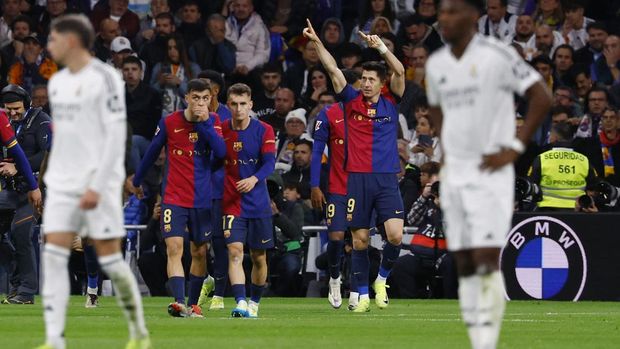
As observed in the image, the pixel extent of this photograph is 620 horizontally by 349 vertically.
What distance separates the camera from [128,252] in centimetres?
2227

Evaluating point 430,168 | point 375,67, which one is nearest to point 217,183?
point 375,67

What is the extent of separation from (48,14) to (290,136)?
229 inches

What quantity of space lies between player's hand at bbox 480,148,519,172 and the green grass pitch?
9.79 ft

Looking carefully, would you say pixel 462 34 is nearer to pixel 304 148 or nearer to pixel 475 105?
pixel 475 105

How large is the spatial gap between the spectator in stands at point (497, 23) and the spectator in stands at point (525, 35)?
0.19 m

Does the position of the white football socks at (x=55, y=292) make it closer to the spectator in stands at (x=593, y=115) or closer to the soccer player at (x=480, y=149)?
the soccer player at (x=480, y=149)

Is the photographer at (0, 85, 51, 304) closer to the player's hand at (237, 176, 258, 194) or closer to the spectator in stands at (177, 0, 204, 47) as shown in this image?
the player's hand at (237, 176, 258, 194)

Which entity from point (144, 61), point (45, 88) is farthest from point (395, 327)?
point (144, 61)

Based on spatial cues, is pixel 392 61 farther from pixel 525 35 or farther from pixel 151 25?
pixel 151 25

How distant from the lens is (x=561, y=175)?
20984 millimetres

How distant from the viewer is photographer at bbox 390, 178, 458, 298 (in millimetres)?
20969

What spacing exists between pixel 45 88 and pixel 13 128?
5.31 meters

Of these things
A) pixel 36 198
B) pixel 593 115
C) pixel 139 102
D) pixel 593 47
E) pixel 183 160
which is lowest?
pixel 36 198

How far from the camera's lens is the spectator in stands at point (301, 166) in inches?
897
